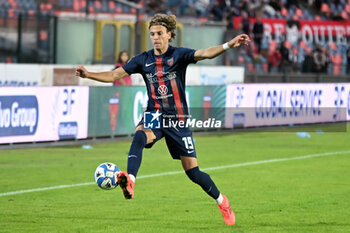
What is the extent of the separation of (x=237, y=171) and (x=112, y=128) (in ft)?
17.9

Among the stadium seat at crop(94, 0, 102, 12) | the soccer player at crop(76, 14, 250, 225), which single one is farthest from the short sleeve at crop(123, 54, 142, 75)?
the stadium seat at crop(94, 0, 102, 12)

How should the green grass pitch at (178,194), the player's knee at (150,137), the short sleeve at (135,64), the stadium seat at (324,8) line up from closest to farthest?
the player's knee at (150,137)
the short sleeve at (135,64)
the green grass pitch at (178,194)
the stadium seat at (324,8)

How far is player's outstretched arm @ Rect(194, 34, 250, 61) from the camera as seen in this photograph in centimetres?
755

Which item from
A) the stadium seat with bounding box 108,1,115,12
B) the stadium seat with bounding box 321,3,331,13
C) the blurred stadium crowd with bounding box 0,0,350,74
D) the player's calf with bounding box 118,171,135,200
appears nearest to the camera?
the player's calf with bounding box 118,171,135,200

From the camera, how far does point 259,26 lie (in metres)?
30.1

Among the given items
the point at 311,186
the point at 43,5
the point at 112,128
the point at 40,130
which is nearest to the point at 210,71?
the point at 43,5

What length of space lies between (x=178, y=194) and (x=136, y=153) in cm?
313

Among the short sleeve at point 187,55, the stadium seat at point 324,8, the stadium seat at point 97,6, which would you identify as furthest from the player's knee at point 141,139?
the stadium seat at point 324,8

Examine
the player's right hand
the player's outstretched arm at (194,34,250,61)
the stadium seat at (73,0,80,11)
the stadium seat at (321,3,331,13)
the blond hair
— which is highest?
the stadium seat at (321,3,331,13)

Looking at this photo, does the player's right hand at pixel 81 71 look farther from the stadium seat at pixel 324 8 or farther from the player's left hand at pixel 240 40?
the stadium seat at pixel 324 8

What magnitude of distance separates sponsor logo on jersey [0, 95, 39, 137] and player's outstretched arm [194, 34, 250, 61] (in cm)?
822

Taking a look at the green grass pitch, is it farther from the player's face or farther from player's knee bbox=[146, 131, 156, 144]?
the player's face

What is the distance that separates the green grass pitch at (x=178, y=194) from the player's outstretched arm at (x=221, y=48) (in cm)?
181

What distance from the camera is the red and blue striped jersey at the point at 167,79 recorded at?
26.8 ft
